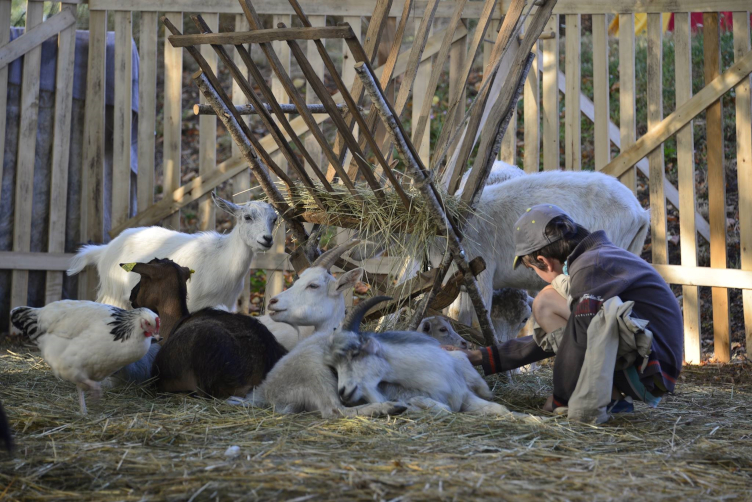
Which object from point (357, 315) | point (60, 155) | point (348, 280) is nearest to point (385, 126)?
point (348, 280)

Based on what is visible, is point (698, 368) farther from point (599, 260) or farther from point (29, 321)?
point (29, 321)

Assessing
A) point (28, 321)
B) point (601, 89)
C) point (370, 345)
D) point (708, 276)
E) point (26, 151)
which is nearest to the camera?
point (370, 345)

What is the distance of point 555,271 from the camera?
4.29 metres

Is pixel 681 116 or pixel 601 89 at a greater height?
pixel 601 89

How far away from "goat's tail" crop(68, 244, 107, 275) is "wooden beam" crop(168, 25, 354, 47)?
330 centimetres

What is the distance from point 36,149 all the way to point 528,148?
4.77 m

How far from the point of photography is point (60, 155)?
7559 millimetres

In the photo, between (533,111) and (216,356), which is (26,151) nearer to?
(216,356)

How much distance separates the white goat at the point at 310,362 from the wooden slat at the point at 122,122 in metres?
3.33

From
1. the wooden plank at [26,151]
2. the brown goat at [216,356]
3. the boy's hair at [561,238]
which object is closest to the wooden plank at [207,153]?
the wooden plank at [26,151]

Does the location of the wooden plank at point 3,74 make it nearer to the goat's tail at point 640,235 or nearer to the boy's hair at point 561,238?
the boy's hair at point 561,238

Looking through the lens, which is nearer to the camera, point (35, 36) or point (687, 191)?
point (687, 191)

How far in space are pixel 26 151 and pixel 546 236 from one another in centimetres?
548

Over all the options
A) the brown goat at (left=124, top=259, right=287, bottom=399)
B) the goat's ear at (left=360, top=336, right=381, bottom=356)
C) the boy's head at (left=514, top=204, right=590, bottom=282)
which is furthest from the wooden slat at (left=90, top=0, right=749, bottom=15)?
the goat's ear at (left=360, top=336, right=381, bottom=356)
